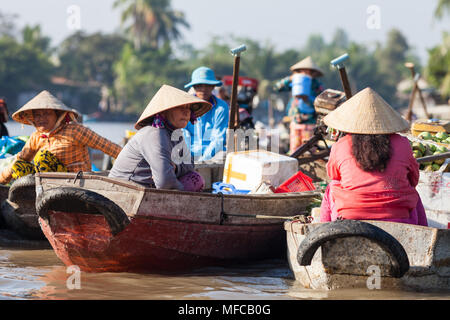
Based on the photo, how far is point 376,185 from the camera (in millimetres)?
4129

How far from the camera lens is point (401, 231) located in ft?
13.6

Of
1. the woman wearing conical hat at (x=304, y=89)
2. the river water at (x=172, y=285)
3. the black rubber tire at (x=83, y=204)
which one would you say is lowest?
the river water at (x=172, y=285)

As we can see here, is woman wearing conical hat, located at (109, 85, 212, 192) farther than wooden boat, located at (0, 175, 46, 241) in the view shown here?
No

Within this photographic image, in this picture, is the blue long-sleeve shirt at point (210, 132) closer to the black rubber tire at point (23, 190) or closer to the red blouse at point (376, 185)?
the black rubber tire at point (23, 190)

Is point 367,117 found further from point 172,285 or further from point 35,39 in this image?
point 35,39

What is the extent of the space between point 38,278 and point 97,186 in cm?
Result: 81

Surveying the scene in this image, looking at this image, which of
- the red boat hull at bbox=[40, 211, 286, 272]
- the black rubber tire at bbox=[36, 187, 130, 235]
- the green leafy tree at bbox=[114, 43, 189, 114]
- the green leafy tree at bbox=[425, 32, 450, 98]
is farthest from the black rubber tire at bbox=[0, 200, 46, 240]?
the green leafy tree at bbox=[114, 43, 189, 114]

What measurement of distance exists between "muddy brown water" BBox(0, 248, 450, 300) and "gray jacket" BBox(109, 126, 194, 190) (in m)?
0.67

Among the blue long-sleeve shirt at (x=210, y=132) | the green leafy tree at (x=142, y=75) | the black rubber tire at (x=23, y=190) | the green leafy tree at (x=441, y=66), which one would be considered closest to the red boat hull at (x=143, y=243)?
the black rubber tire at (x=23, y=190)

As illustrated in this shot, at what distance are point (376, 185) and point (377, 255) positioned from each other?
41 cm

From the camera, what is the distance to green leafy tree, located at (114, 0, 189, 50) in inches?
2645

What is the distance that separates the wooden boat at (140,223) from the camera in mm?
4637

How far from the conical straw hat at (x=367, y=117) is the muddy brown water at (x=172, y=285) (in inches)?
38.0

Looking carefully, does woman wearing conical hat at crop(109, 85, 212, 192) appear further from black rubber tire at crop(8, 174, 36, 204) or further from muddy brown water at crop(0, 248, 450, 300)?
black rubber tire at crop(8, 174, 36, 204)
